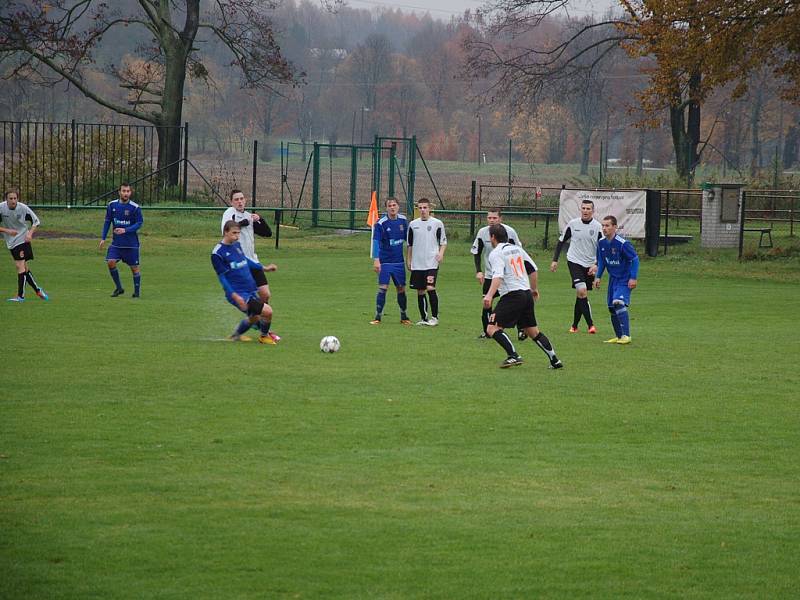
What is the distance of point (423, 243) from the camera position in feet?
→ 61.0

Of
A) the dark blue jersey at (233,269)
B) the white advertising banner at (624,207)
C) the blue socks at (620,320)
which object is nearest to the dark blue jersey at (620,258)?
the blue socks at (620,320)

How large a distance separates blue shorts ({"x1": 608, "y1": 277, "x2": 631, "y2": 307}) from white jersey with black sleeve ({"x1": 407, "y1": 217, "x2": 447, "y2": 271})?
3288 mm

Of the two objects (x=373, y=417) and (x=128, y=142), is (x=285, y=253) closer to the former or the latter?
(x=128, y=142)

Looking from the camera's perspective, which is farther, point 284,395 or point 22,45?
point 22,45

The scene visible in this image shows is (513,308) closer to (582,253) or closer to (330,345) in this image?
(330,345)

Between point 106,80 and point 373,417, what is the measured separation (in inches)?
3984

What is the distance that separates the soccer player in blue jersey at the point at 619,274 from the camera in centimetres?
1630

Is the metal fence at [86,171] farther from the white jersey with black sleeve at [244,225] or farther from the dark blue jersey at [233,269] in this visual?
the dark blue jersey at [233,269]

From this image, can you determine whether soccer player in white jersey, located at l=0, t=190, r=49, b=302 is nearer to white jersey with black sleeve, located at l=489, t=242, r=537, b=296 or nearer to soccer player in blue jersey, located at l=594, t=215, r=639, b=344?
white jersey with black sleeve, located at l=489, t=242, r=537, b=296

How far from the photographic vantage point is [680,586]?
6.62 m

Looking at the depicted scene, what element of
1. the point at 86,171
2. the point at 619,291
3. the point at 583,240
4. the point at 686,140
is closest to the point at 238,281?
the point at 619,291

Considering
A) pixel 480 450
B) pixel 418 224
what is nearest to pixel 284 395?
pixel 480 450

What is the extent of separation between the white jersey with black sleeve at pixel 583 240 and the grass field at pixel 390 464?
1.27 metres

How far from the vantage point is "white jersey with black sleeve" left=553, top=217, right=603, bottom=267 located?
18000 millimetres
